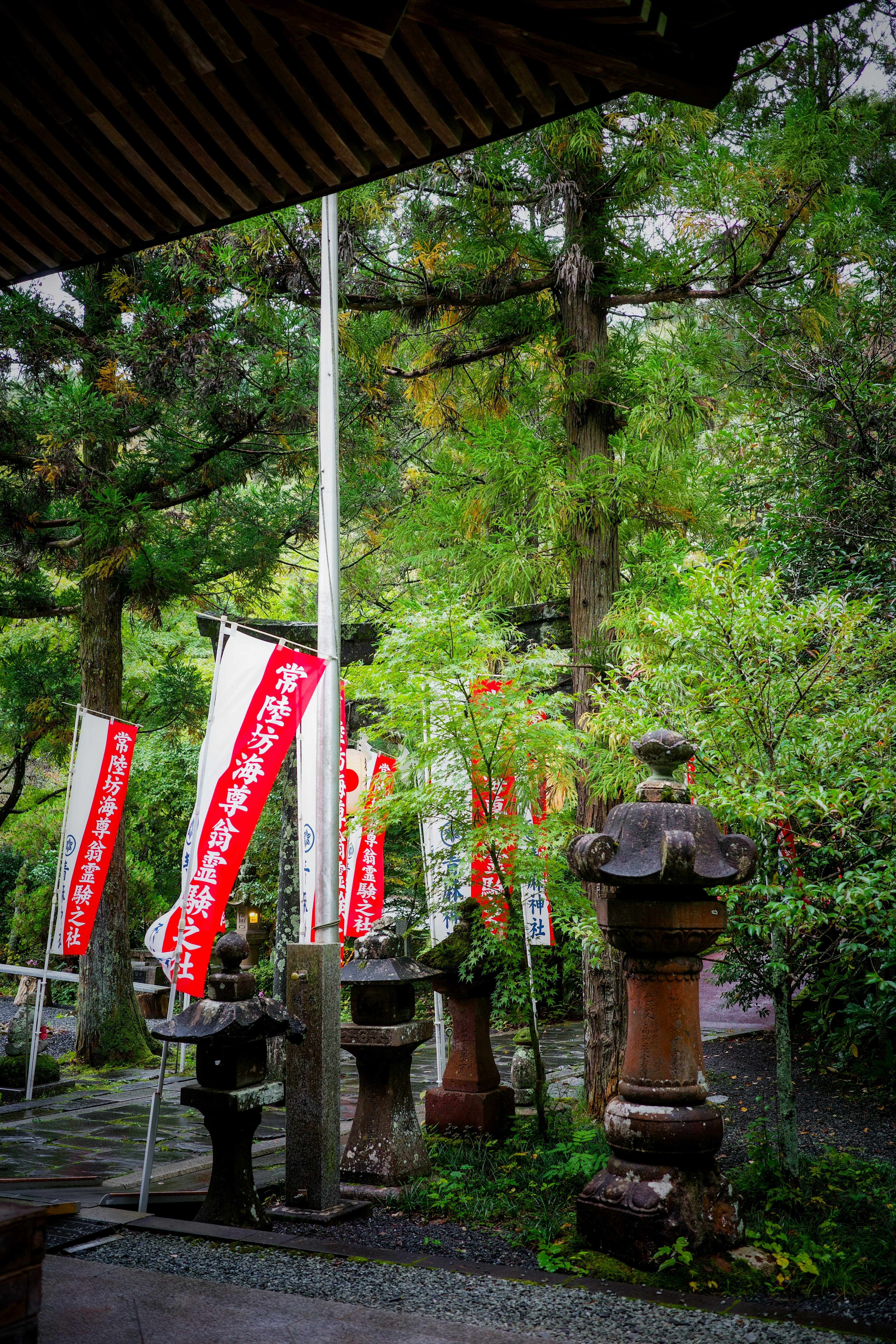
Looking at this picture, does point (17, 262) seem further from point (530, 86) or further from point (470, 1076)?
point (470, 1076)

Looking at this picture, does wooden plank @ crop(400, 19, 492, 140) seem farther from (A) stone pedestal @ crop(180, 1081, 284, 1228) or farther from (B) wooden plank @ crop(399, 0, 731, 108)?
(A) stone pedestal @ crop(180, 1081, 284, 1228)

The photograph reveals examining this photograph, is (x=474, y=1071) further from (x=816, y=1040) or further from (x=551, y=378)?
(x=551, y=378)

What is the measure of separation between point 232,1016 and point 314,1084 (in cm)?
72

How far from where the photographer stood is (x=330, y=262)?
6.41 m

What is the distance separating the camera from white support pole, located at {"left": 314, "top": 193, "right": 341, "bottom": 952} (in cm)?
577

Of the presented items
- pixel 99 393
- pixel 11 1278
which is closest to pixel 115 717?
pixel 99 393

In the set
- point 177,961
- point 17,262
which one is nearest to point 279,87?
point 17,262

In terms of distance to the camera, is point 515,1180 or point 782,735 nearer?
point 782,735

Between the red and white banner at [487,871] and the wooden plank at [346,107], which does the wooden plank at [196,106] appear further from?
the red and white banner at [487,871]

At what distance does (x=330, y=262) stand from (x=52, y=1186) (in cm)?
640

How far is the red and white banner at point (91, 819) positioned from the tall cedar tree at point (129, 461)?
1.10 m

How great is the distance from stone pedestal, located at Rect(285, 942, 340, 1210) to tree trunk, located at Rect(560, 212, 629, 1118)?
2701mm

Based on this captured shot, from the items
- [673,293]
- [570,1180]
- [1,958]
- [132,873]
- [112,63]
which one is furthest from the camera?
[1,958]

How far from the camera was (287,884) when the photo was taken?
1045 cm
